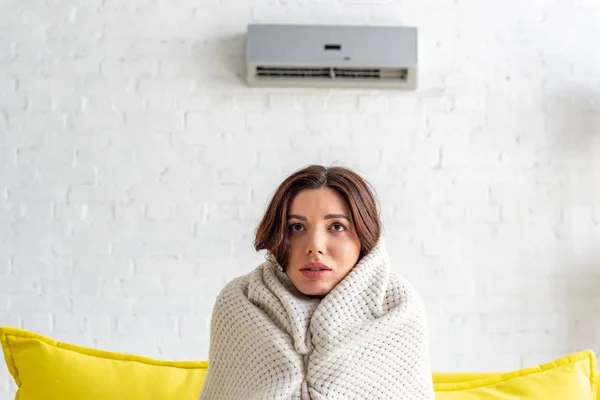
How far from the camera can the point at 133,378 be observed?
6.37 feet

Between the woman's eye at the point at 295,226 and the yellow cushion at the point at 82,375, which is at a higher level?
the woman's eye at the point at 295,226

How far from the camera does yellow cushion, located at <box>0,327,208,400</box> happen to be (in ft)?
6.23

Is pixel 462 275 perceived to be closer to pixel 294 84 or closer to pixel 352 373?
pixel 294 84

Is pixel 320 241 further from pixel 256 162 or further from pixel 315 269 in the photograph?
pixel 256 162

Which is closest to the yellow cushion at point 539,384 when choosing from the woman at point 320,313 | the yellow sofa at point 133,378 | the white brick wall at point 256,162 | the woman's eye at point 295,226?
the yellow sofa at point 133,378

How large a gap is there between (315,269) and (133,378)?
20.7 inches

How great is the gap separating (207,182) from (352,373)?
152cm

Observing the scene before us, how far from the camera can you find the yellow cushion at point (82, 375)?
74.7 inches

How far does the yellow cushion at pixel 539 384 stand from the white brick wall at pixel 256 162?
1.05 meters

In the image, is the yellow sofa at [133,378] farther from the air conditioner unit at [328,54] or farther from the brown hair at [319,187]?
the air conditioner unit at [328,54]

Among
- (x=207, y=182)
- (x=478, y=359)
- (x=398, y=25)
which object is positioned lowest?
(x=478, y=359)

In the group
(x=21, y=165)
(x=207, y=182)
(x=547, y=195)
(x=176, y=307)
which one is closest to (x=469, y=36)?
(x=547, y=195)

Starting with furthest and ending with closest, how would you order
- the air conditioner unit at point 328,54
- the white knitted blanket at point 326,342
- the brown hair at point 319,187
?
the air conditioner unit at point 328,54 → the brown hair at point 319,187 → the white knitted blanket at point 326,342

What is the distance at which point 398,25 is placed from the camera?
3.13m
